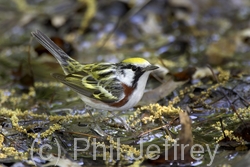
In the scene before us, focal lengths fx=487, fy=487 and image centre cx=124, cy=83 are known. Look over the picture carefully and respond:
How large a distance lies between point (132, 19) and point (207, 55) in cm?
204

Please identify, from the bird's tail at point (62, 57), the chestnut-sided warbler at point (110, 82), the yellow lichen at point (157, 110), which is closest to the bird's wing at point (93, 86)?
the chestnut-sided warbler at point (110, 82)

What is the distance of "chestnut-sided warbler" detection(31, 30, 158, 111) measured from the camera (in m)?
5.29

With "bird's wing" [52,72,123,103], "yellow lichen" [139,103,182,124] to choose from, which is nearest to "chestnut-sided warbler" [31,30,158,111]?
"bird's wing" [52,72,123,103]

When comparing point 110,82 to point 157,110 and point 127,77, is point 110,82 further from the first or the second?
point 157,110

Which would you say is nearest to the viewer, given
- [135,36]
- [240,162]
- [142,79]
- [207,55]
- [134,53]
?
[240,162]

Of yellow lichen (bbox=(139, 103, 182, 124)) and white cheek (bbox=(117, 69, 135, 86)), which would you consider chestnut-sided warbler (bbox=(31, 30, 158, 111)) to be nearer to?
white cheek (bbox=(117, 69, 135, 86))

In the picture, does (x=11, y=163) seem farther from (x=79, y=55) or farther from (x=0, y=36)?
(x=0, y=36)

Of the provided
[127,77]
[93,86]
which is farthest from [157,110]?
[93,86]

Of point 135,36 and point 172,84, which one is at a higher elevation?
point 135,36

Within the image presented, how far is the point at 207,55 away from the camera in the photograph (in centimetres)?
816

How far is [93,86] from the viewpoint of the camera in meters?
5.60

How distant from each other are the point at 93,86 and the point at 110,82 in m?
0.21

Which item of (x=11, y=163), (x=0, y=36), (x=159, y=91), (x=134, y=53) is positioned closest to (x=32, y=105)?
(x=159, y=91)

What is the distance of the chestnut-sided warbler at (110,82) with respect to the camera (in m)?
5.29
